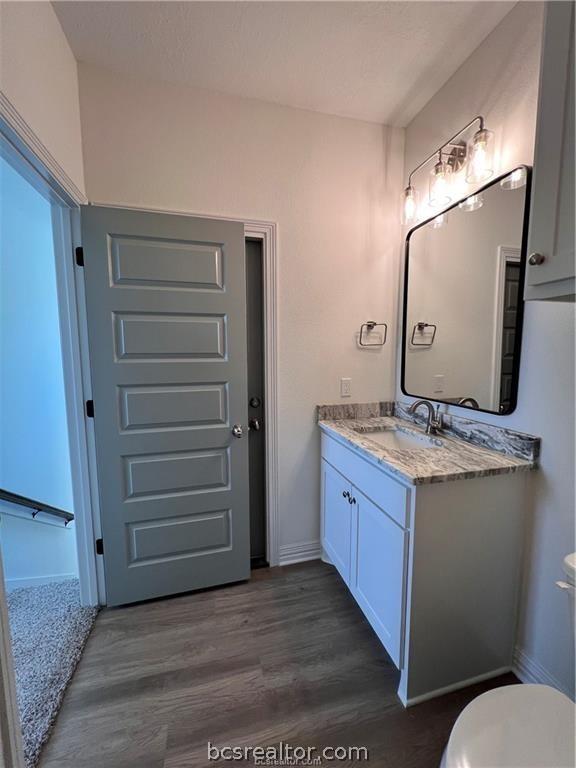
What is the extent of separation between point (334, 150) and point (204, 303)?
1224 millimetres

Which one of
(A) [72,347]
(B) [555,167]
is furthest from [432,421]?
(A) [72,347]

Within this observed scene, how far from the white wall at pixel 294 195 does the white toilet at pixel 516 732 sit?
1384mm

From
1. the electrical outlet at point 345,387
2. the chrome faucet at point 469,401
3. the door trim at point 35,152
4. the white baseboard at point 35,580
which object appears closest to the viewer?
the door trim at point 35,152

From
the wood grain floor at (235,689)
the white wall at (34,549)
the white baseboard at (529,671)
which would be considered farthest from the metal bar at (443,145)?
the white wall at (34,549)

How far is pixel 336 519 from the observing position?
1913 millimetres

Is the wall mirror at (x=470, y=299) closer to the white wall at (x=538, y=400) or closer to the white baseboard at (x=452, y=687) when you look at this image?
the white wall at (x=538, y=400)

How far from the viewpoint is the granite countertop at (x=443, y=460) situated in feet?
4.02

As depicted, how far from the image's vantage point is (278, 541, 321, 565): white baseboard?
2.16 meters

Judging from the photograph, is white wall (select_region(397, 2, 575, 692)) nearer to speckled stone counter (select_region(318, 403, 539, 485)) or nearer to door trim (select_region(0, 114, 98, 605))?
speckled stone counter (select_region(318, 403, 539, 485))

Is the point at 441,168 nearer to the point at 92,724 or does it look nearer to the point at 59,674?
the point at 92,724

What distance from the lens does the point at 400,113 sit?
1.92 m

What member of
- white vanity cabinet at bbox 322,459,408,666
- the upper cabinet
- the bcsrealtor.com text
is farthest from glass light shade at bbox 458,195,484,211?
the bcsrealtor.com text

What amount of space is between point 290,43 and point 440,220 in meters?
1.09

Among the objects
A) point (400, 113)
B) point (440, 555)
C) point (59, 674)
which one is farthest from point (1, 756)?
point (400, 113)
